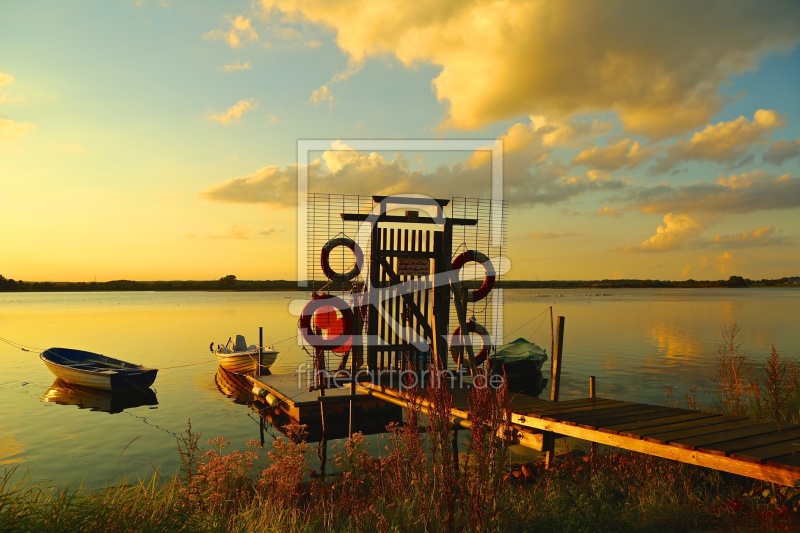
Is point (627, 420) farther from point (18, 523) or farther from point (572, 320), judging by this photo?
point (572, 320)

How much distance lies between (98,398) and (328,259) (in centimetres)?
1428

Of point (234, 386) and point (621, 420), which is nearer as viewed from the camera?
point (621, 420)

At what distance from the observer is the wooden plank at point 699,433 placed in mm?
6898

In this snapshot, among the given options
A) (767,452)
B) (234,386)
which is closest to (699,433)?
(767,452)

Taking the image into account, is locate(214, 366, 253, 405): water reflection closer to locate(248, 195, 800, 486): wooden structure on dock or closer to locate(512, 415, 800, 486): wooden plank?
locate(248, 195, 800, 486): wooden structure on dock

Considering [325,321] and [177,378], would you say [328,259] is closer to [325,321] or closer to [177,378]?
[325,321]

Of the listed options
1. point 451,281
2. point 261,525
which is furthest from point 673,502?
point 451,281

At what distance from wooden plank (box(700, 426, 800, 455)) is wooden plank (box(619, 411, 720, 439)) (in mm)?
867

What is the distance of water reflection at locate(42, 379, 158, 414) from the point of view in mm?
20844

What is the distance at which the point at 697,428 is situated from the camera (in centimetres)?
775

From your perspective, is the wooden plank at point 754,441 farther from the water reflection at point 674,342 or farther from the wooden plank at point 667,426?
the water reflection at point 674,342

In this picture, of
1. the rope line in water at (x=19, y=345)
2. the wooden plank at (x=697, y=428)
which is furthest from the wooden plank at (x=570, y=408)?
the rope line in water at (x=19, y=345)

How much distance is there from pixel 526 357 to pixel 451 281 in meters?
9.39

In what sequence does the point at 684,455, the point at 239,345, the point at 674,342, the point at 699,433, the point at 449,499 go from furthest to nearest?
the point at 674,342
the point at 239,345
the point at 699,433
the point at 684,455
the point at 449,499
